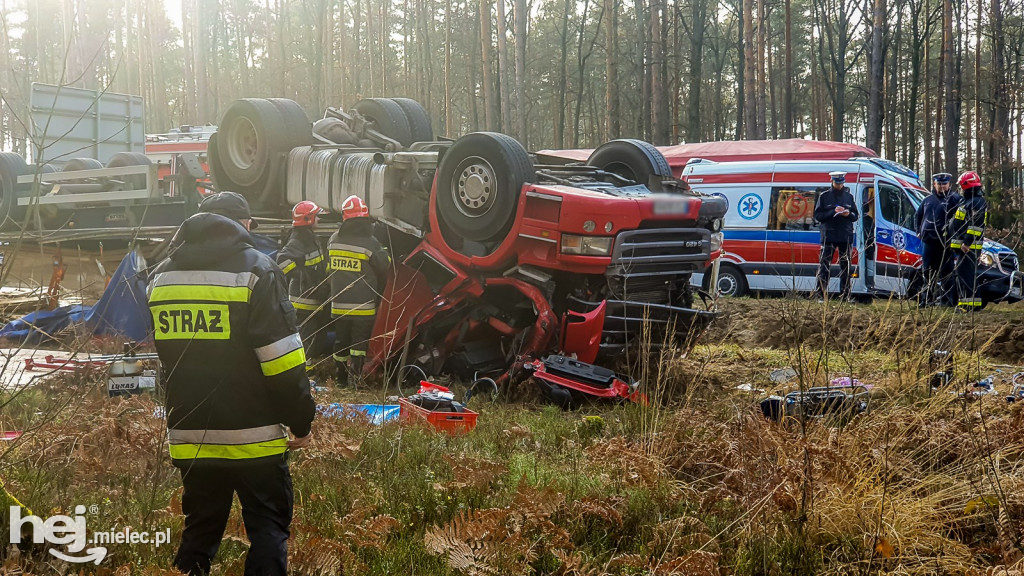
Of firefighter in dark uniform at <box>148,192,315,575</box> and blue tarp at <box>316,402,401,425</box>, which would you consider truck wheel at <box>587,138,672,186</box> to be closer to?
blue tarp at <box>316,402,401,425</box>

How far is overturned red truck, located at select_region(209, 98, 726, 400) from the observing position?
633cm

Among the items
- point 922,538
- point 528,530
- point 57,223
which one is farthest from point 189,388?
point 57,223

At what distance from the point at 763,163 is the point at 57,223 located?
9.77 meters

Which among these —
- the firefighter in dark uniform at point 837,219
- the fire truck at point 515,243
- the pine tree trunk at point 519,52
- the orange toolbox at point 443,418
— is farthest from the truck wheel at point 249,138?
the pine tree trunk at point 519,52

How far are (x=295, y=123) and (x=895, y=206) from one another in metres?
8.49

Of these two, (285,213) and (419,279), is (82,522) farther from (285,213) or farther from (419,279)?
(285,213)

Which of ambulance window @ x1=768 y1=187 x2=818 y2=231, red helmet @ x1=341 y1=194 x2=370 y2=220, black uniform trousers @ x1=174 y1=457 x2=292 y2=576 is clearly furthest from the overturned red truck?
ambulance window @ x1=768 y1=187 x2=818 y2=231

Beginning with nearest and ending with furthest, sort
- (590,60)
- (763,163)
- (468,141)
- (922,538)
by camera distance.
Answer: (922,538) → (468,141) → (763,163) → (590,60)

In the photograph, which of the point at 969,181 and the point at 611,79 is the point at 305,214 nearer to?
the point at 969,181

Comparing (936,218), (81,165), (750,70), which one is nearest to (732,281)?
(936,218)

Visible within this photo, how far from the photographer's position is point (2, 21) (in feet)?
10.6

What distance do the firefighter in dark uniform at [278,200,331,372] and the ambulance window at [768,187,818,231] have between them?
766 centimetres

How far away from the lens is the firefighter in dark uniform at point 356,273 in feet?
23.1

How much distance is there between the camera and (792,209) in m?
12.9
